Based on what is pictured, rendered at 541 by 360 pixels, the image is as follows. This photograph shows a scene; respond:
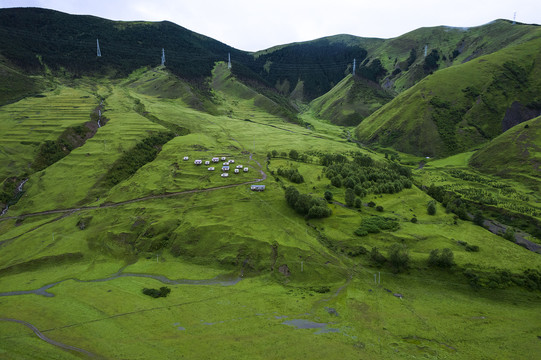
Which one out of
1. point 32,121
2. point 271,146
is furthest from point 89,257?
point 32,121

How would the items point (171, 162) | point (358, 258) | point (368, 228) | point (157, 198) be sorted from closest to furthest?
1. point (358, 258)
2. point (368, 228)
3. point (157, 198)
4. point (171, 162)

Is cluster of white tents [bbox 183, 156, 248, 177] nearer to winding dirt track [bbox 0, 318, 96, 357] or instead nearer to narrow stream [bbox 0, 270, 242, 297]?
narrow stream [bbox 0, 270, 242, 297]

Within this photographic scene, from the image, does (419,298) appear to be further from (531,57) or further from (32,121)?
(531,57)

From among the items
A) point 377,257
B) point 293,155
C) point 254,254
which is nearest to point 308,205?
point 254,254

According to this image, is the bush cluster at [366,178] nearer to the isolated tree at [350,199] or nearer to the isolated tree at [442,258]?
the isolated tree at [350,199]

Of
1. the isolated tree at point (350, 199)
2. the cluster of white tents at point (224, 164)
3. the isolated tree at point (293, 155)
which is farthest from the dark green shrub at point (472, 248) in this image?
the isolated tree at point (293, 155)
